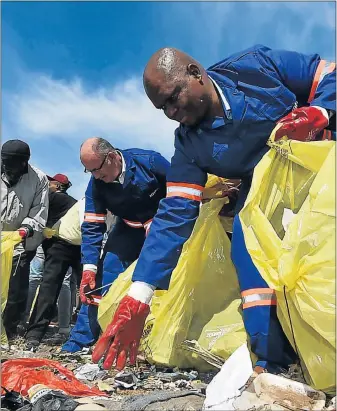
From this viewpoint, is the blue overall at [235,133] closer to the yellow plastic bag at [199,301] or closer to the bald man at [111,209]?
the yellow plastic bag at [199,301]

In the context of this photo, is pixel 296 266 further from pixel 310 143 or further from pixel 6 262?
pixel 6 262

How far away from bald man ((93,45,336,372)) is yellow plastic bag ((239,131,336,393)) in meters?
0.15

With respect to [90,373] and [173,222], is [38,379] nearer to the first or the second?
[90,373]

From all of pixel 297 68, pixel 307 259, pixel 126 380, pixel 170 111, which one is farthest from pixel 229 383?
pixel 297 68

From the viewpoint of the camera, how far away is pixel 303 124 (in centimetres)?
173

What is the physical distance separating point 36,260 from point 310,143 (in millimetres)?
3427

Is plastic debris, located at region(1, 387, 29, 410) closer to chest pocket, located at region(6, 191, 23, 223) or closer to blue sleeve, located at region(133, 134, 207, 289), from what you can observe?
blue sleeve, located at region(133, 134, 207, 289)

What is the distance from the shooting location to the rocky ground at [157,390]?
55.1 inches

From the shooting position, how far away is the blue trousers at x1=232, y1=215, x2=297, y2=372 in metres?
1.67

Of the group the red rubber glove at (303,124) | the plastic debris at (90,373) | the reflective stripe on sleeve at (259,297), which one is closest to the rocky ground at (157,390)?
the plastic debris at (90,373)

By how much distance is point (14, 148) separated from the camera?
3855 mm

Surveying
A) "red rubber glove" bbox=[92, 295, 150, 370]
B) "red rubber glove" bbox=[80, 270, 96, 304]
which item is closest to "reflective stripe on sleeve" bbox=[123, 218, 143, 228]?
"red rubber glove" bbox=[80, 270, 96, 304]

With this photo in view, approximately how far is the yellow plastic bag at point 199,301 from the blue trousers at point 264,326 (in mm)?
605

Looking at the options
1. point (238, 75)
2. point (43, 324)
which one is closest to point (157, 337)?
point (238, 75)
